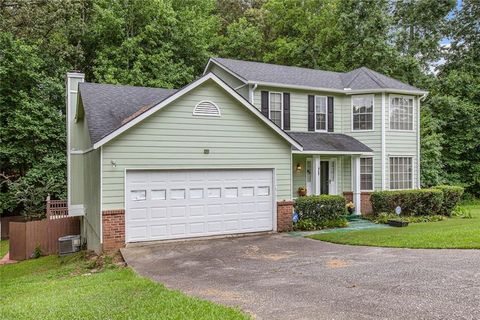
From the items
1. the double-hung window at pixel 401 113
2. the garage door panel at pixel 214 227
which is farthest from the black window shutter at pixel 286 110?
the garage door panel at pixel 214 227

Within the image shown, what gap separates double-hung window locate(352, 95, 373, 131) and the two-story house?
94 millimetres

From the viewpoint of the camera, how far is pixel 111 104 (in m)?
12.8

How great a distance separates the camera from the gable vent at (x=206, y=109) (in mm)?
11422

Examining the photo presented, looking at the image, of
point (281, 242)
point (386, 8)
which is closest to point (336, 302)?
point (281, 242)

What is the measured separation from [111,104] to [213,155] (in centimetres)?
401

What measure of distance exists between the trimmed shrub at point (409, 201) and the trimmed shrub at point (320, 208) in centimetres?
223

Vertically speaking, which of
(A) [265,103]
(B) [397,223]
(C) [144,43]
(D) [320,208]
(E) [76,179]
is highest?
(C) [144,43]

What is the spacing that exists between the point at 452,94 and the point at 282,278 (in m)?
23.1

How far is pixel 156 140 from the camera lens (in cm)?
1090

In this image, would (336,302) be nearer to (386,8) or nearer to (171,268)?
→ (171,268)

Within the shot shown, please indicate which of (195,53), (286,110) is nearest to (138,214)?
(286,110)

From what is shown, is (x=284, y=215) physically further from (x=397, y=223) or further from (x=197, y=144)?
(x=397, y=223)

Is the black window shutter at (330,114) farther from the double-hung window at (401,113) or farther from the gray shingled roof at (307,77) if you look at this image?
the double-hung window at (401,113)

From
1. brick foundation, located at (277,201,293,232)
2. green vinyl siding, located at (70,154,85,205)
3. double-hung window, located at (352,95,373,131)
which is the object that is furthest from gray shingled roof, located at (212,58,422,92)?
green vinyl siding, located at (70,154,85,205)
